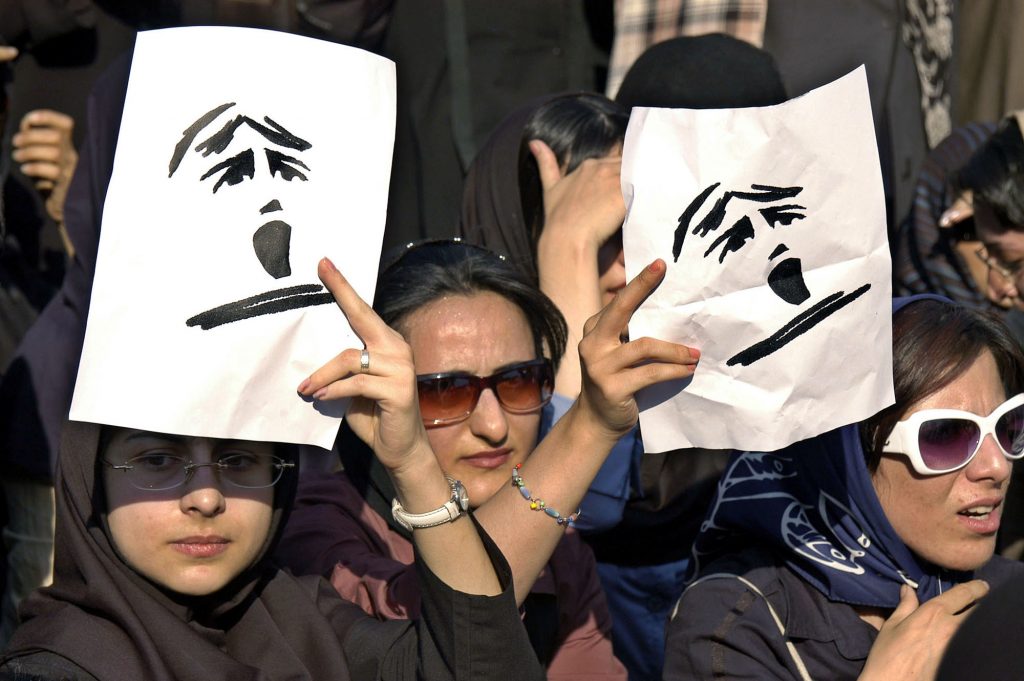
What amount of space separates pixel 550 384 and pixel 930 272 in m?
1.66

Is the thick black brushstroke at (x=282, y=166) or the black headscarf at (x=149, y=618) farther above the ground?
the thick black brushstroke at (x=282, y=166)

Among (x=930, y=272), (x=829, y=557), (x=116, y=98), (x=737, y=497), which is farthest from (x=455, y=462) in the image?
(x=930, y=272)

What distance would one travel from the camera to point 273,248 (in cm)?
233

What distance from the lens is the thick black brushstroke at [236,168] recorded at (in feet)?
7.70

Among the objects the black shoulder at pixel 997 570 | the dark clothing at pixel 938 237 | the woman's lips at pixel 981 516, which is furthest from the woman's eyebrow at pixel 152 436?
the dark clothing at pixel 938 237

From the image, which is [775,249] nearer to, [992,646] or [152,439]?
[992,646]

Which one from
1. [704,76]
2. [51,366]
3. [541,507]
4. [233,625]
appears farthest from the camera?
[704,76]

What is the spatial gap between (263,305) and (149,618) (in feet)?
2.07

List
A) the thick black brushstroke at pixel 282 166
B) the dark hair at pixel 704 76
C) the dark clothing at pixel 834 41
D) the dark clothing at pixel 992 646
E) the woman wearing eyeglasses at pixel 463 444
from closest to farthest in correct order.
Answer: the dark clothing at pixel 992 646, the thick black brushstroke at pixel 282 166, the woman wearing eyeglasses at pixel 463 444, the dark hair at pixel 704 76, the dark clothing at pixel 834 41

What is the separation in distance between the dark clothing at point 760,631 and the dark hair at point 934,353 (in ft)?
1.07

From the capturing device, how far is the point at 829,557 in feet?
9.26

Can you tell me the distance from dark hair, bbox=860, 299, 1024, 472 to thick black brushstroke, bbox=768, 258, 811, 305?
1.69ft

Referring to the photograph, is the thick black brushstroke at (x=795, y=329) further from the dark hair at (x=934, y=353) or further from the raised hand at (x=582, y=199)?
the raised hand at (x=582, y=199)

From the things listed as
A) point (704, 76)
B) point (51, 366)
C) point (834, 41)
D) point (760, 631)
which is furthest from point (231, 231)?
point (834, 41)
